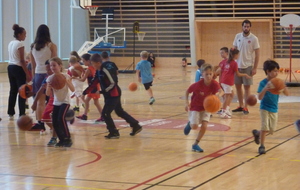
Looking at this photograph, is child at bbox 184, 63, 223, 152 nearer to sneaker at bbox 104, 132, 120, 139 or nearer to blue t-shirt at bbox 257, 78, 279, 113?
blue t-shirt at bbox 257, 78, 279, 113

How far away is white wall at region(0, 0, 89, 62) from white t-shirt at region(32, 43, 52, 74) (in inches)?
738

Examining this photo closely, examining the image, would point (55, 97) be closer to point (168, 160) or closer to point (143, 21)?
point (168, 160)

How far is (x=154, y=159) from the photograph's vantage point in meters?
8.01

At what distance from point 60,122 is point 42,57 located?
6.73 feet

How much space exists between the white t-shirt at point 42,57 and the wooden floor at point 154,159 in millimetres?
1144

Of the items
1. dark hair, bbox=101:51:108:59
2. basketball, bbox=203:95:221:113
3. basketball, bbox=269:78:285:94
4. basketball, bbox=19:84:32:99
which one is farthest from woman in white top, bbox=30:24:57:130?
basketball, bbox=269:78:285:94

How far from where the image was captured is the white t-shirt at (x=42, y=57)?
1048cm

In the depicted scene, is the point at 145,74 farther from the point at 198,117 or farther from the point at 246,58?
the point at 198,117

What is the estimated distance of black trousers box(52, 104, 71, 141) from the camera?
348 inches

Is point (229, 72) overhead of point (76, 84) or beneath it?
overhead

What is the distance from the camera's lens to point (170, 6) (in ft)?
108

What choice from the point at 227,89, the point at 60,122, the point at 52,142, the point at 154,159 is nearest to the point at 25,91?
the point at 52,142

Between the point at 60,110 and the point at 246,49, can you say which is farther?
the point at 246,49

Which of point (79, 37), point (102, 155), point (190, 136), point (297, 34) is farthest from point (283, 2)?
point (102, 155)
